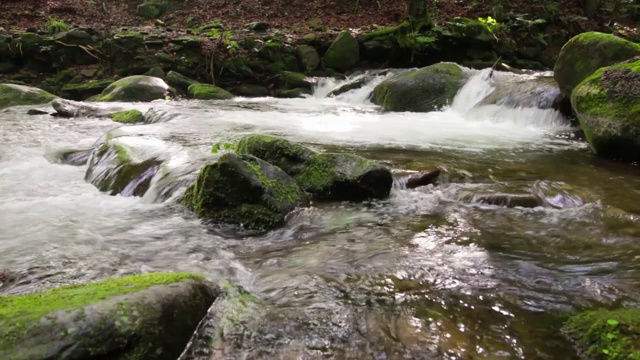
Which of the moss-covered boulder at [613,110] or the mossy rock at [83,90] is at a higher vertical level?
the moss-covered boulder at [613,110]

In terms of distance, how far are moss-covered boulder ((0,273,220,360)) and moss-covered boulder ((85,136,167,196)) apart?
9.81 ft

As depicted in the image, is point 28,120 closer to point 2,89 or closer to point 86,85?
point 2,89

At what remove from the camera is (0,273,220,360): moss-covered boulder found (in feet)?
7.27

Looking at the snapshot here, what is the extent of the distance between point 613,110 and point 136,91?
1042cm

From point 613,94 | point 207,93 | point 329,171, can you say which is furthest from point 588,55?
point 207,93

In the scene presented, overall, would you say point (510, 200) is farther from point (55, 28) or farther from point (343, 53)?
point (55, 28)

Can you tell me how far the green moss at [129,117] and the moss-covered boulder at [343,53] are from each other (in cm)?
721

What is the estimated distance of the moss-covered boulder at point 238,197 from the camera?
459 cm

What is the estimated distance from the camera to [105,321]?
2363mm

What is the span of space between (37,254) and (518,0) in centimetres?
2020

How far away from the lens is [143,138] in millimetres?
7180

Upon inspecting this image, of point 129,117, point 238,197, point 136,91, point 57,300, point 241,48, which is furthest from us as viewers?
point 241,48

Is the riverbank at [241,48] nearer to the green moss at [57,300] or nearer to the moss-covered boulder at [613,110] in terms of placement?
the moss-covered boulder at [613,110]

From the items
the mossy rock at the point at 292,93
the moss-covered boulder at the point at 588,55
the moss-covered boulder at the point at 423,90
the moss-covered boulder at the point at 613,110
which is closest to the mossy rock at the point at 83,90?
the mossy rock at the point at 292,93
